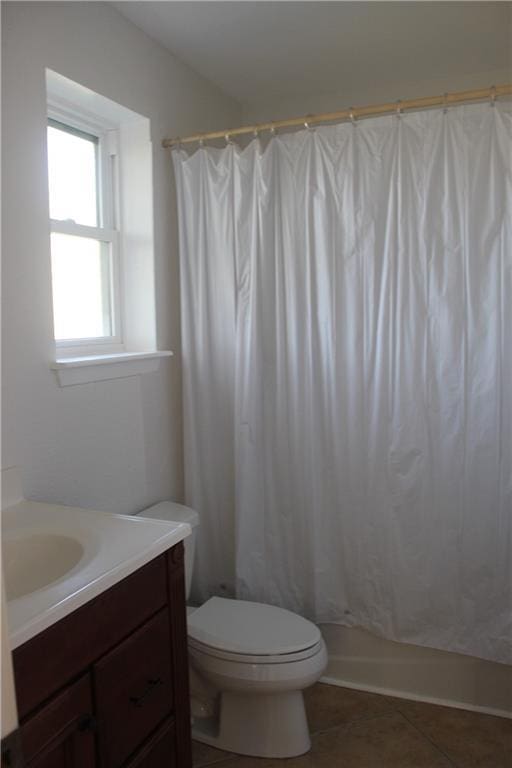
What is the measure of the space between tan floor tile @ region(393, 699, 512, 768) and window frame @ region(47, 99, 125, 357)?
169 centimetres

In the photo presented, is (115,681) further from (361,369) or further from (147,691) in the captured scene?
(361,369)

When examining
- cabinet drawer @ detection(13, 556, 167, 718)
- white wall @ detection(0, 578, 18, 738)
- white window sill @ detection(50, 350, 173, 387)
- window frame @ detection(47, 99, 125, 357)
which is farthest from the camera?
window frame @ detection(47, 99, 125, 357)

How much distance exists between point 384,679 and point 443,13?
2.37 metres

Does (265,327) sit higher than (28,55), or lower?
lower

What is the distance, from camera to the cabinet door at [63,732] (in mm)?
1086

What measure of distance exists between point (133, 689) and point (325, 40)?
2.17 meters

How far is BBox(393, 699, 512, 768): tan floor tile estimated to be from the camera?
195cm

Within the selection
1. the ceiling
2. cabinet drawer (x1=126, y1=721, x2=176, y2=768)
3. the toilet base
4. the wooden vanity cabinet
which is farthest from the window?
the toilet base

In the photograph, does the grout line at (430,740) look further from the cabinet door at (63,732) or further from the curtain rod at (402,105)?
the curtain rod at (402,105)

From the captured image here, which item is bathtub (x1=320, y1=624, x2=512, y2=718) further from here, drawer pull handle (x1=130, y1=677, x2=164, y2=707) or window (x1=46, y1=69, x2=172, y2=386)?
window (x1=46, y1=69, x2=172, y2=386)

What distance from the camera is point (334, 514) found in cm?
225

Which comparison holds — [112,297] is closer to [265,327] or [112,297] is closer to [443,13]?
[265,327]

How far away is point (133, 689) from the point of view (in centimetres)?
137

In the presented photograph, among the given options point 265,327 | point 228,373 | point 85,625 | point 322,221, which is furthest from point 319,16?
point 85,625
